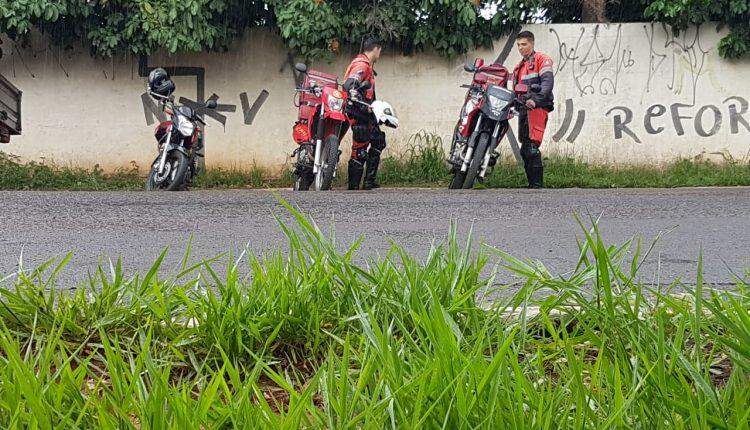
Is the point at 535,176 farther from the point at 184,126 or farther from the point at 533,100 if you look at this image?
the point at 184,126

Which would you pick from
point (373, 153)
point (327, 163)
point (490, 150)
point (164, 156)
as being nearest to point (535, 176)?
point (490, 150)

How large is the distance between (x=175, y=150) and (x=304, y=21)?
3076 millimetres

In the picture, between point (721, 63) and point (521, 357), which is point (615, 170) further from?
point (521, 357)

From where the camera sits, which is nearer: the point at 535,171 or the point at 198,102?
the point at 535,171

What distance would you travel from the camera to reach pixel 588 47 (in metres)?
12.0

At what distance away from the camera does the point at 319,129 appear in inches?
332

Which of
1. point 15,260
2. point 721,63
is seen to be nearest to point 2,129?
point 15,260

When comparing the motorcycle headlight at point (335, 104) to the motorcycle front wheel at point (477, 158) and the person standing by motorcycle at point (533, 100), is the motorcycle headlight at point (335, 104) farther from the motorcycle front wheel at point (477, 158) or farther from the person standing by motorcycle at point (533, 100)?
the person standing by motorcycle at point (533, 100)

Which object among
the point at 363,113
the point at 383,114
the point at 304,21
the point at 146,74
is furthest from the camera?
the point at 146,74

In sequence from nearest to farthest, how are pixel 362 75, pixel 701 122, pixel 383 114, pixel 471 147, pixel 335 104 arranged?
pixel 383 114
pixel 335 104
pixel 471 147
pixel 362 75
pixel 701 122

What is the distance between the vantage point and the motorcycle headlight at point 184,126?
8.91 m

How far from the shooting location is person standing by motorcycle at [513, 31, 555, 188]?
8.70 m

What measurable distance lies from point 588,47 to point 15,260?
32.2 feet

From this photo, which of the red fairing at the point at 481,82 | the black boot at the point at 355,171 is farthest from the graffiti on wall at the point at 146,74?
the red fairing at the point at 481,82
